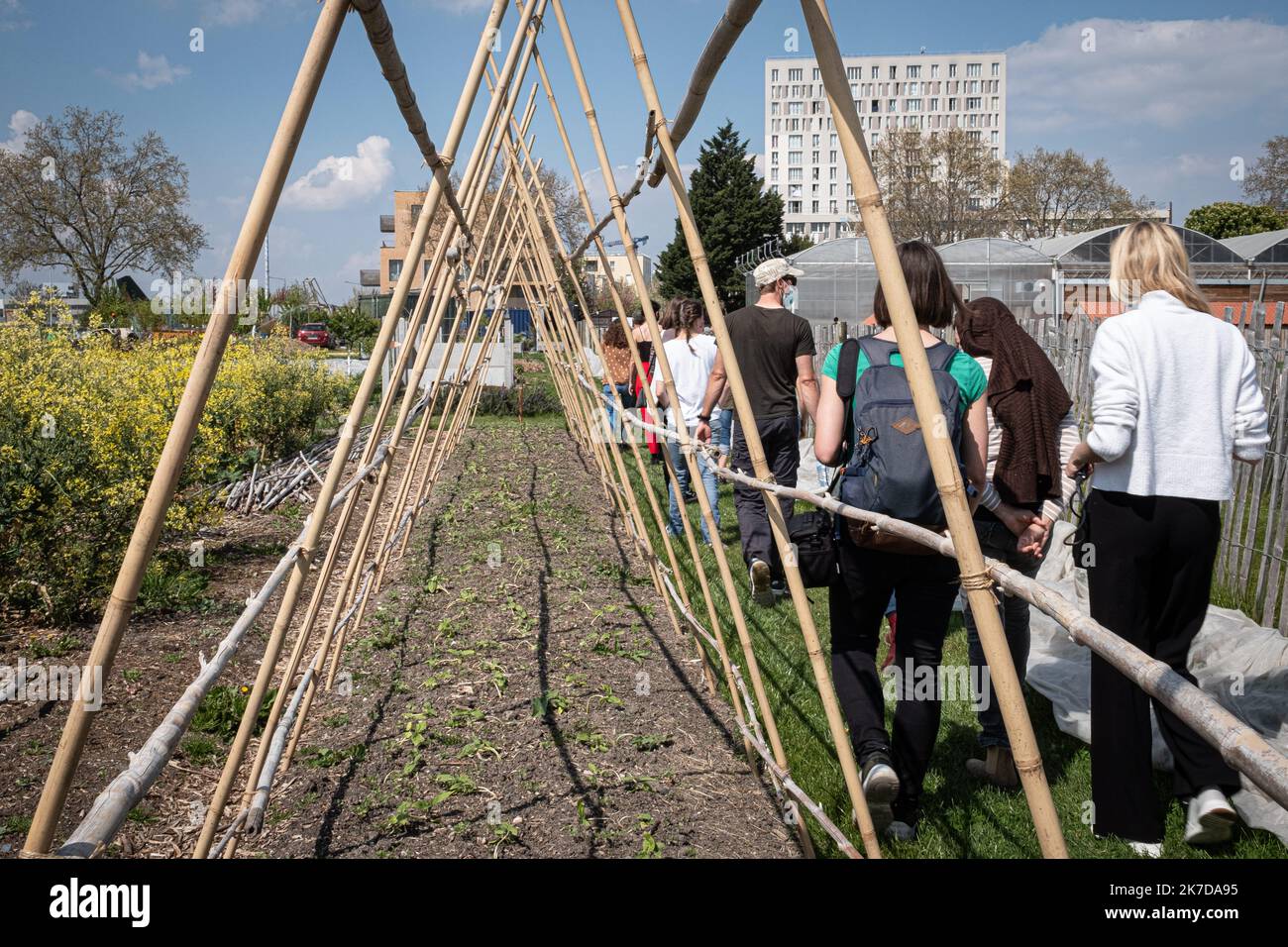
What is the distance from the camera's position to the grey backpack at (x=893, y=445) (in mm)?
2547

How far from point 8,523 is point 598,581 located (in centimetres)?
286

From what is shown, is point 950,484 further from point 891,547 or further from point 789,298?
point 789,298

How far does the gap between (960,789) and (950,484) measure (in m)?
2.09

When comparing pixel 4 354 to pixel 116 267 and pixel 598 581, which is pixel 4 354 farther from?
pixel 116 267

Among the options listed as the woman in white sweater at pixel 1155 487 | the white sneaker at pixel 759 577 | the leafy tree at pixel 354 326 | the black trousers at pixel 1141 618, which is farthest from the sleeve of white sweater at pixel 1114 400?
the leafy tree at pixel 354 326

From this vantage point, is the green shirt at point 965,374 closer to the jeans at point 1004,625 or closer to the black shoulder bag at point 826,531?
the black shoulder bag at point 826,531

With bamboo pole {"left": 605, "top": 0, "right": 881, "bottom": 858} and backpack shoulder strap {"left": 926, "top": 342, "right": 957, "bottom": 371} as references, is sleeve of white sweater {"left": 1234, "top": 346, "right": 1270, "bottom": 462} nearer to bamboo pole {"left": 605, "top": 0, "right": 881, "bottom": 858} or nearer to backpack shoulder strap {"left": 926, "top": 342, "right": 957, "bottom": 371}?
backpack shoulder strap {"left": 926, "top": 342, "right": 957, "bottom": 371}

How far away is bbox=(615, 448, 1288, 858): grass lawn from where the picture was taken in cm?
287

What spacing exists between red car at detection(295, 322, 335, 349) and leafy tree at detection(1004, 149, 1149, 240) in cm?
2678

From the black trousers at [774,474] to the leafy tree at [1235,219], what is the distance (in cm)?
4181

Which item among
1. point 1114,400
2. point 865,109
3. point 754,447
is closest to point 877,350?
point 754,447

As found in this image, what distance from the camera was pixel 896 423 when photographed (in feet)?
8.41

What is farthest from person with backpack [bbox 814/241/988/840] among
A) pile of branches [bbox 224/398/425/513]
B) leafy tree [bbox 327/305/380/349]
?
leafy tree [bbox 327/305/380/349]
